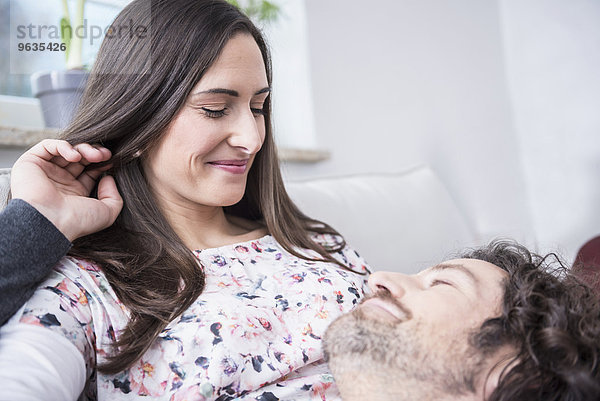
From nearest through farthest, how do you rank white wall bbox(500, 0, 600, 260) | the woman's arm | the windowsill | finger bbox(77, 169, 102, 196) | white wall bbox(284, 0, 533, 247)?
→ the woman's arm, finger bbox(77, 169, 102, 196), the windowsill, white wall bbox(284, 0, 533, 247), white wall bbox(500, 0, 600, 260)

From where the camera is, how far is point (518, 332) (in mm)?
848

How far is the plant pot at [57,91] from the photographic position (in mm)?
1533

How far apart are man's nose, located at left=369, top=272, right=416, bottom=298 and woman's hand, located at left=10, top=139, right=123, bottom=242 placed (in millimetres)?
518

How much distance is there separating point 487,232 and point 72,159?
2.60 meters

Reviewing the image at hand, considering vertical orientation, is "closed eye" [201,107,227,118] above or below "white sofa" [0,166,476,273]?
above

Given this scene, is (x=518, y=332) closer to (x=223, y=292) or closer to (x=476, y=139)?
(x=223, y=292)

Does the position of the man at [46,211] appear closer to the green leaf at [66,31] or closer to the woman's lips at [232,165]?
the woman's lips at [232,165]

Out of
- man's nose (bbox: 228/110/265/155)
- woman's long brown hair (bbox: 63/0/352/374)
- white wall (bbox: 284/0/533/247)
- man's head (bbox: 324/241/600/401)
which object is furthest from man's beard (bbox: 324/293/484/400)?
white wall (bbox: 284/0/533/247)

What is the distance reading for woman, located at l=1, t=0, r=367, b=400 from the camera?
→ 93 cm

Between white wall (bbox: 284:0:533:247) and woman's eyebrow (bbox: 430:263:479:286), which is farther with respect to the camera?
white wall (bbox: 284:0:533:247)

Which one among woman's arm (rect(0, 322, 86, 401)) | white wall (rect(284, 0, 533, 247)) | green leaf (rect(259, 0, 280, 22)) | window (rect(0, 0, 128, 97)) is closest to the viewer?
woman's arm (rect(0, 322, 86, 401))

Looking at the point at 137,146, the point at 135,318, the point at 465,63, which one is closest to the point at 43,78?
the point at 137,146

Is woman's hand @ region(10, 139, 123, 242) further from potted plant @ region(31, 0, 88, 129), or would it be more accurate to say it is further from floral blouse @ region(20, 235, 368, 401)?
potted plant @ region(31, 0, 88, 129)

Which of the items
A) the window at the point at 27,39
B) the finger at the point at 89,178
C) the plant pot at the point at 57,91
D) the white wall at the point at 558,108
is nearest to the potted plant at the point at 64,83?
the plant pot at the point at 57,91
